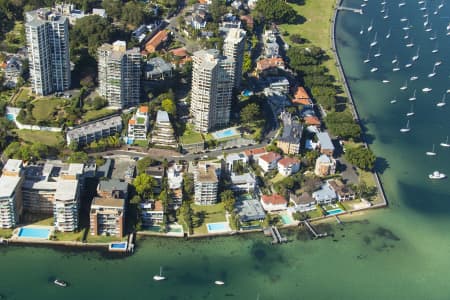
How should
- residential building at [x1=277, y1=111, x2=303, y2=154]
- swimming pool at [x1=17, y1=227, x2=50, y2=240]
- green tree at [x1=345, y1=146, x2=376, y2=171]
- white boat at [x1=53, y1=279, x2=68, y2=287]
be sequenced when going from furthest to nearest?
1. residential building at [x1=277, y1=111, x2=303, y2=154]
2. green tree at [x1=345, y1=146, x2=376, y2=171]
3. swimming pool at [x1=17, y1=227, x2=50, y2=240]
4. white boat at [x1=53, y1=279, x2=68, y2=287]

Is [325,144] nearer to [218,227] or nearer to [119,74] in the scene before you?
[218,227]

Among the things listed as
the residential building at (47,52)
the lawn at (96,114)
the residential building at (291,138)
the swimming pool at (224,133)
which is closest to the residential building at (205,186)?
the swimming pool at (224,133)

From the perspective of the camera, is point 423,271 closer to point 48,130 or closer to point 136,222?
point 136,222

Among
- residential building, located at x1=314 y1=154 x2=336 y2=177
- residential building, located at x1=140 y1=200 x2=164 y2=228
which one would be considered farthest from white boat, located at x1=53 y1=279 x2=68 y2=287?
residential building, located at x1=314 y1=154 x2=336 y2=177

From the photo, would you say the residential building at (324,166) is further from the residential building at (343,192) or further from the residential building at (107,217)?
the residential building at (107,217)

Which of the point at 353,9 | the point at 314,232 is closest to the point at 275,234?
the point at 314,232

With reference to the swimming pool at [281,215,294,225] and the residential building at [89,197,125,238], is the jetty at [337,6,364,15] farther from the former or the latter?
the residential building at [89,197,125,238]
